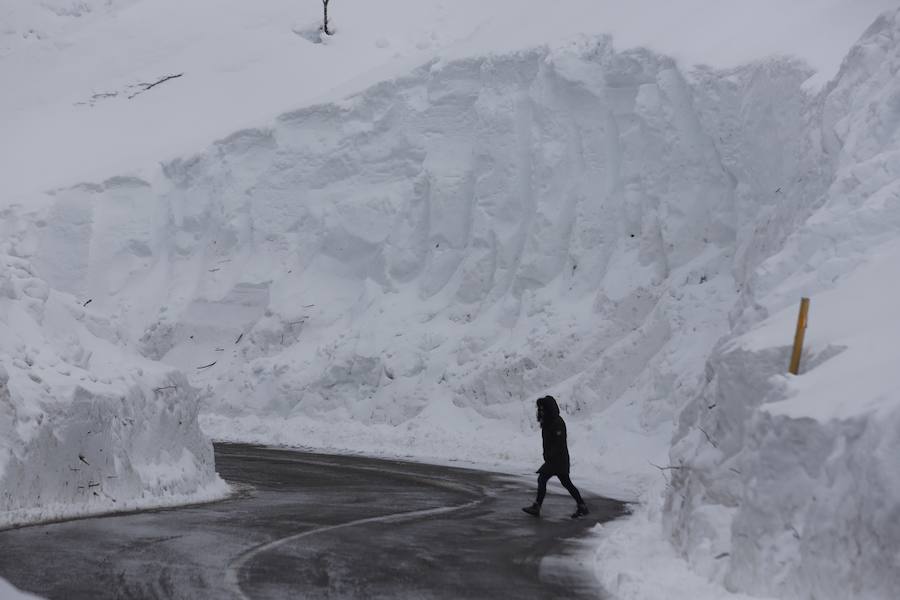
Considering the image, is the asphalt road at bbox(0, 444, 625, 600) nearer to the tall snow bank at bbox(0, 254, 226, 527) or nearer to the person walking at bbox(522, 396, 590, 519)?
the person walking at bbox(522, 396, 590, 519)

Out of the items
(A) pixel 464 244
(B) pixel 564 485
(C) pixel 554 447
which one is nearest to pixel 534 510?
(B) pixel 564 485

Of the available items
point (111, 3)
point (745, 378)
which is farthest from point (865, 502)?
point (111, 3)

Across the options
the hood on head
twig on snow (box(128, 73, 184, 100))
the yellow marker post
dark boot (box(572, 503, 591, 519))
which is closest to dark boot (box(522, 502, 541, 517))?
dark boot (box(572, 503, 591, 519))

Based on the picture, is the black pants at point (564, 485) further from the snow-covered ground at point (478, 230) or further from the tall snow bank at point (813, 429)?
the tall snow bank at point (813, 429)

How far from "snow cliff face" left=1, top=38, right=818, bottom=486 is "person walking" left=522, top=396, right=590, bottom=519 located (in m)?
7.22

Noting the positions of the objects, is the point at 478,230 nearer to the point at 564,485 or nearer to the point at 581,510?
the point at 564,485

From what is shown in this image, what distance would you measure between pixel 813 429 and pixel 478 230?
957 inches

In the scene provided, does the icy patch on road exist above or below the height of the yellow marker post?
below

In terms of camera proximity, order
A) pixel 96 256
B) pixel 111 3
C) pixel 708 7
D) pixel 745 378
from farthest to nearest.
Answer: pixel 111 3, pixel 96 256, pixel 708 7, pixel 745 378

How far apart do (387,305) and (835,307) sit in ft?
73.8

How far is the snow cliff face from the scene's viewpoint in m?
26.5

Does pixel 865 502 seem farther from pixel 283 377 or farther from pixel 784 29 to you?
pixel 283 377

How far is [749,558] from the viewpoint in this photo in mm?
8430

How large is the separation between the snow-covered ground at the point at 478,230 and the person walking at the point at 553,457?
92cm
